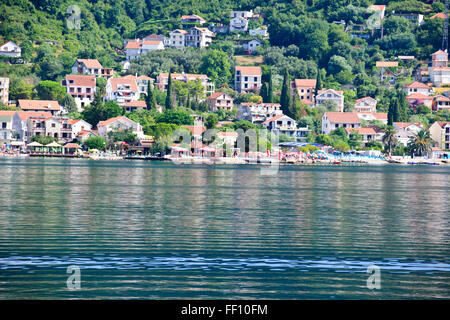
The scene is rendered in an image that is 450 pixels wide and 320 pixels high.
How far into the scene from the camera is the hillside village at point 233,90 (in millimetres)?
97938

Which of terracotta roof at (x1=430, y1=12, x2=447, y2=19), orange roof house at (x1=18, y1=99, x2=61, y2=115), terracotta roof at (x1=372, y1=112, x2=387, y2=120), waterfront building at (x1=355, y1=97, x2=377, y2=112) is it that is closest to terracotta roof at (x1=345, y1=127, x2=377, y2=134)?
terracotta roof at (x1=372, y1=112, x2=387, y2=120)

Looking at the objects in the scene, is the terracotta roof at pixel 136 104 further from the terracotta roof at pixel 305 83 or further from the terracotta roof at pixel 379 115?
the terracotta roof at pixel 379 115

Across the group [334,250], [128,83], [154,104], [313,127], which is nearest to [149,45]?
[128,83]

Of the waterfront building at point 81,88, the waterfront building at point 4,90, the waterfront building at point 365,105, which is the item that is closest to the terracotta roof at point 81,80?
the waterfront building at point 81,88

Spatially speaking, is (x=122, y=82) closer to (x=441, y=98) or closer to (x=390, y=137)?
(x=390, y=137)

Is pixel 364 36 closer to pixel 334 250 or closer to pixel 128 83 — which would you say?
pixel 128 83

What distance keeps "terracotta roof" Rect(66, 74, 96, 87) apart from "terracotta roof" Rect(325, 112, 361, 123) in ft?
122

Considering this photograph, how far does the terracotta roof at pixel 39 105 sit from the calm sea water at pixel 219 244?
69409mm

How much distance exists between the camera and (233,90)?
424 feet

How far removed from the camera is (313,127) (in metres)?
108

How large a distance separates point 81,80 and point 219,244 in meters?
100

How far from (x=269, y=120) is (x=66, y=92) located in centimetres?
3250

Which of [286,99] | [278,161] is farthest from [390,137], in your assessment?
[278,161]

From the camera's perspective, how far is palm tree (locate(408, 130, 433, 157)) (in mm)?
103312
